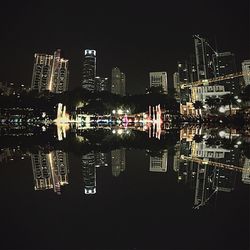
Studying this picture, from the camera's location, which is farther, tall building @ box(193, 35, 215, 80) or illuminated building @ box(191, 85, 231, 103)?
illuminated building @ box(191, 85, 231, 103)

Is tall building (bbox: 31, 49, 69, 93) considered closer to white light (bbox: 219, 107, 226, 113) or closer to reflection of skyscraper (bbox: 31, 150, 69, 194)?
white light (bbox: 219, 107, 226, 113)

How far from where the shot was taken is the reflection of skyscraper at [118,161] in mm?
9199

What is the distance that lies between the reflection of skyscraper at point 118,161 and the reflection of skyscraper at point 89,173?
0.47 meters

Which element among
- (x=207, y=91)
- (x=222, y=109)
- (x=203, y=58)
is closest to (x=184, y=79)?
(x=207, y=91)

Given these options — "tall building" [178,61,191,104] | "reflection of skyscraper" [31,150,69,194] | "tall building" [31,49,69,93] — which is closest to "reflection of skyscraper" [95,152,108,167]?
"reflection of skyscraper" [31,150,69,194]

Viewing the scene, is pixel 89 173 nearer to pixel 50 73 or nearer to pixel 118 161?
pixel 118 161

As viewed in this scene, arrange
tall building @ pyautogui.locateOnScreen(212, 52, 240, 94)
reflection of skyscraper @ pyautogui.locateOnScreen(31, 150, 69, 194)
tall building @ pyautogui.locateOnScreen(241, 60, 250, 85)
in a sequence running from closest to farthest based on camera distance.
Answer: reflection of skyscraper @ pyautogui.locateOnScreen(31, 150, 69, 194) < tall building @ pyautogui.locateOnScreen(241, 60, 250, 85) < tall building @ pyautogui.locateOnScreen(212, 52, 240, 94)

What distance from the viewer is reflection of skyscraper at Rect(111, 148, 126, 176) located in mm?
9199

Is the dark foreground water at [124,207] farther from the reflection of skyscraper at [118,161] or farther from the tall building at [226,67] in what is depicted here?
the tall building at [226,67]

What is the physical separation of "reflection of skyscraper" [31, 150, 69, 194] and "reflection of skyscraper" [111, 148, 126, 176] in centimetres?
108

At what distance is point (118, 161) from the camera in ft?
35.6

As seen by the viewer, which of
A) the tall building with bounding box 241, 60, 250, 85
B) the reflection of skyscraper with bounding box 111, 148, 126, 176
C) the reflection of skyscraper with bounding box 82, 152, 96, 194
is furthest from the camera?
the tall building with bounding box 241, 60, 250, 85

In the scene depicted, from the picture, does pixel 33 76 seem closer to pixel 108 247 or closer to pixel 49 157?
pixel 49 157

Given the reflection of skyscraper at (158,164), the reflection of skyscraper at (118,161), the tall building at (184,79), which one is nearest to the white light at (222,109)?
the tall building at (184,79)
